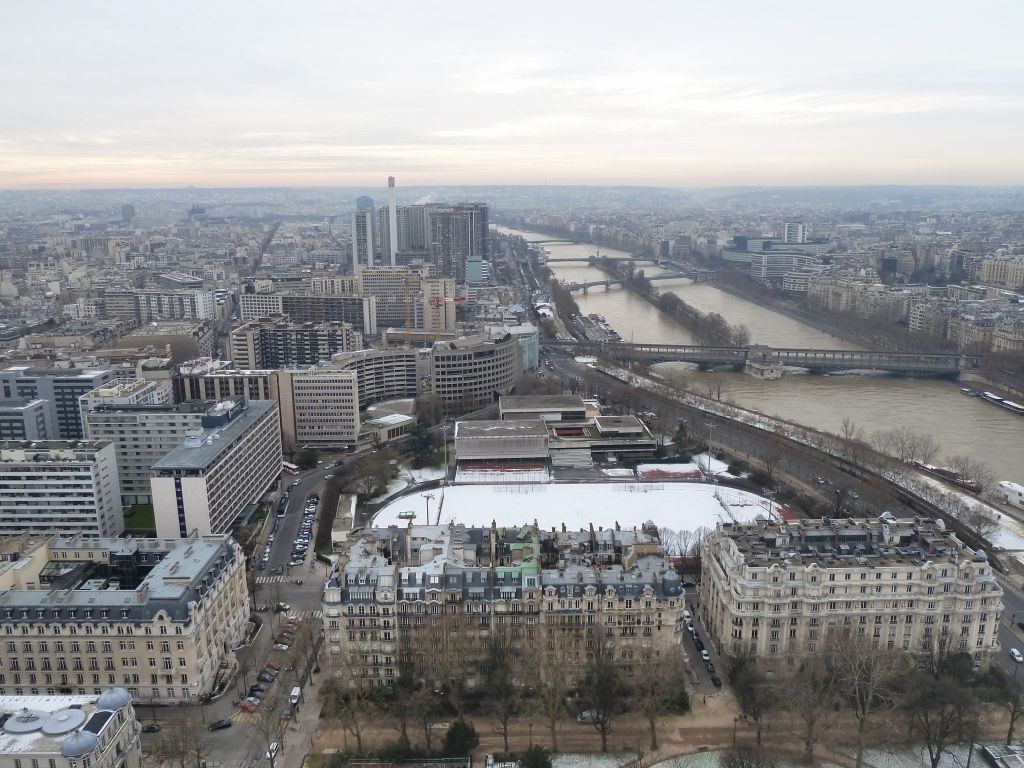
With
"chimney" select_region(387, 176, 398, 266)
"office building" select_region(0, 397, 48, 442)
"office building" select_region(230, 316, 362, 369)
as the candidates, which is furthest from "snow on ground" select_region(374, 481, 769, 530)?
"chimney" select_region(387, 176, 398, 266)

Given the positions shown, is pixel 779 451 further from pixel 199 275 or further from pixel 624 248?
pixel 624 248

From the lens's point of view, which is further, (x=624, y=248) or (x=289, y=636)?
(x=624, y=248)

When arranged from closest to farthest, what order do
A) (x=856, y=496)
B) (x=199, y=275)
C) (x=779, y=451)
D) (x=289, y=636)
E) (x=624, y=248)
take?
(x=289, y=636)
(x=856, y=496)
(x=779, y=451)
(x=199, y=275)
(x=624, y=248)

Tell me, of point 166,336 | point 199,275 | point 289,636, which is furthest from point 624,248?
point 289,636

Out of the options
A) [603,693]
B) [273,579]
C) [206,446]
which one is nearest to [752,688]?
[603,693]

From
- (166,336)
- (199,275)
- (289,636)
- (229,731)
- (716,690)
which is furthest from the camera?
(199,275)

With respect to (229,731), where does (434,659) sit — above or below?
above
